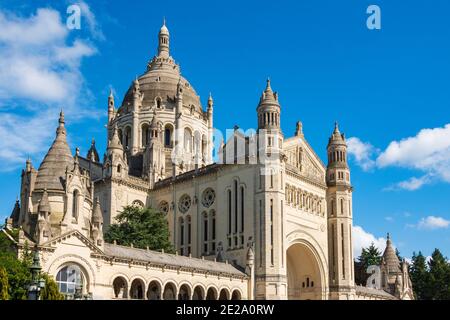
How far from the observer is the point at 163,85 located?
9500 cm

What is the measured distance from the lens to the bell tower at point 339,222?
7550 cm

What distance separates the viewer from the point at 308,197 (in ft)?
248

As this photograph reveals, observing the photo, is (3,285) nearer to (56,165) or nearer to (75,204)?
(75,204)

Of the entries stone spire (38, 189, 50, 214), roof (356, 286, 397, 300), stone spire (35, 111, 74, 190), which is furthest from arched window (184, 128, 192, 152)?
stone spire (38, 189, 50, 214)

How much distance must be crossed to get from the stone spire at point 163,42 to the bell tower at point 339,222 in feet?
116

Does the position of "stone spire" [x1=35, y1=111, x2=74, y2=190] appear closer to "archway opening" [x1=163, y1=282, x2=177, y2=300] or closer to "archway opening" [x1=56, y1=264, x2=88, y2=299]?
"archway opening" [x1=56, y1=264, x2=88, y2=299]

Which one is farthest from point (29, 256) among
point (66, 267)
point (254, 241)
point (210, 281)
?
point (254, 241)

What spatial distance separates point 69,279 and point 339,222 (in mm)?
40512

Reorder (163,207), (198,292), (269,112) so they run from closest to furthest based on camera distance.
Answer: (198,292)
(269,112)
(163,207)

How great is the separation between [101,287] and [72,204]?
675 centimetres

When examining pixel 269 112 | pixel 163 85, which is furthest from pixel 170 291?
pixel 163 85

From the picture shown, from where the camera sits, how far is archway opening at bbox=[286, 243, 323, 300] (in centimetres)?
7531

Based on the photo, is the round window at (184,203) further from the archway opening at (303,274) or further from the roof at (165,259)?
the archway opening at (303,274)
